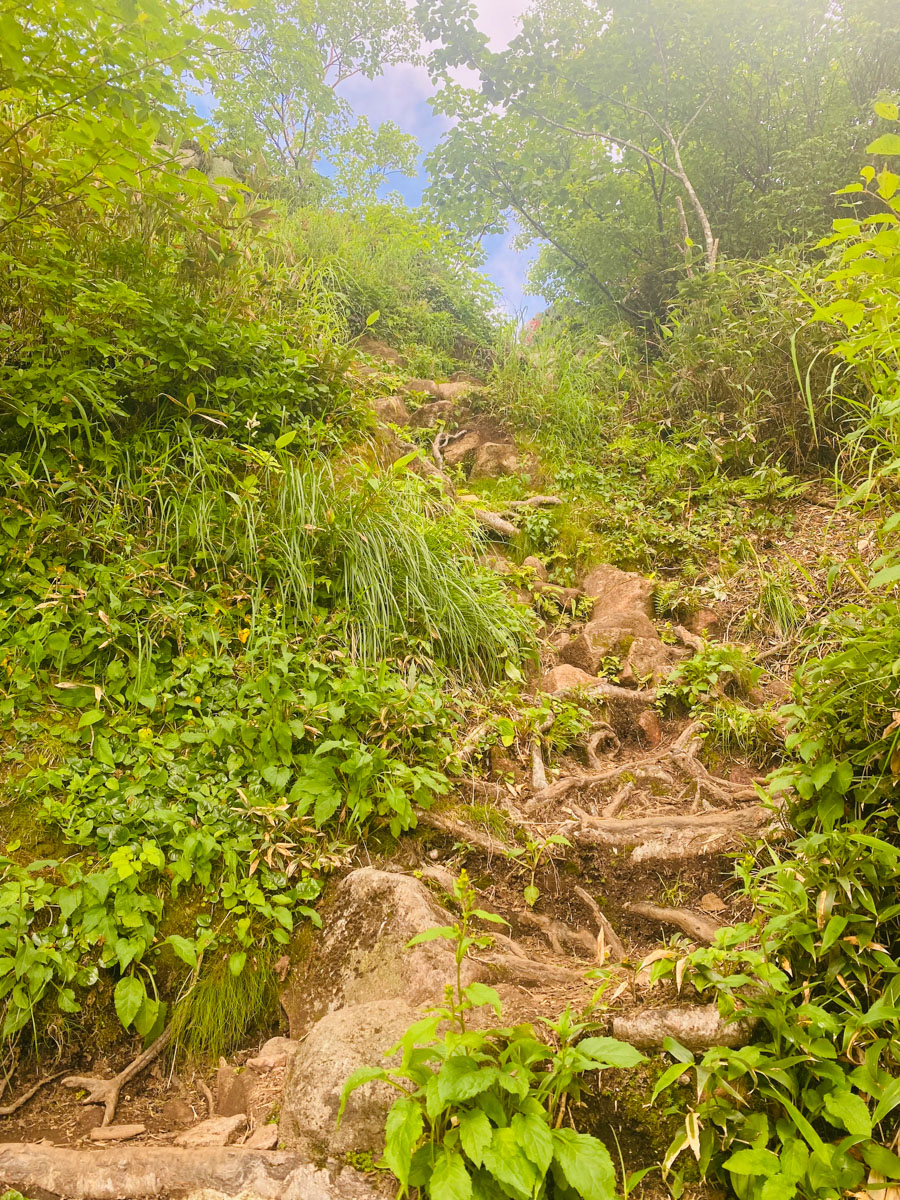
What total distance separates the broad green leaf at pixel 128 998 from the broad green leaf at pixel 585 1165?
1.33 meters

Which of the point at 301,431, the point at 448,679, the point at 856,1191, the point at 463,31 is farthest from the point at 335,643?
the point at 463,31

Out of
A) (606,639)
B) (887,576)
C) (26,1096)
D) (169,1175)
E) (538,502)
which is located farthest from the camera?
(538,502)

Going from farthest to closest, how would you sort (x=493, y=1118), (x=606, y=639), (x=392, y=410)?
(x=392, y=410) < (x=606, y=639) < (x=493, y=1118)

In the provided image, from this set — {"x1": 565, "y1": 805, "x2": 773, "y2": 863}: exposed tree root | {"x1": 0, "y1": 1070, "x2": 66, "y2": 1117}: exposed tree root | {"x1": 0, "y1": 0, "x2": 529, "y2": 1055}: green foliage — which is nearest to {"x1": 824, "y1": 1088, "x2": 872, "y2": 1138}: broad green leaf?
{"x1": 565, "y1": 805, "x2": 773, "y2": 863}: exposed tree root

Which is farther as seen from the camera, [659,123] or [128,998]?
[659,123]

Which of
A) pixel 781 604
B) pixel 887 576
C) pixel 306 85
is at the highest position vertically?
pixel 306 85

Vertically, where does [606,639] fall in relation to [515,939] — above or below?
above

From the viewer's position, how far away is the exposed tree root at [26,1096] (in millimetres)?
1777

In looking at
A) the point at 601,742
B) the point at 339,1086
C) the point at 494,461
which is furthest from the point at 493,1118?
the point at 494,461

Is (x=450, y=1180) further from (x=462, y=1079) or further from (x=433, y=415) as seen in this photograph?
(x=433, y=415)

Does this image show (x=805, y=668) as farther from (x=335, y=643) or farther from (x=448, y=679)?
(x=335, y=643)

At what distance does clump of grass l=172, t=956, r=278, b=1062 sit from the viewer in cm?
198

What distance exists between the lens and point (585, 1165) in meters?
1.17

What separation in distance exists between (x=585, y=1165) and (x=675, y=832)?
1.47m
